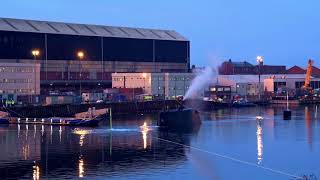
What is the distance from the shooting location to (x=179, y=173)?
47.9 feet

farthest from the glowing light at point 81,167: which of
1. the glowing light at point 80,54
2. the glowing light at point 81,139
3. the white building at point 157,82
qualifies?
the white building at point 157,82

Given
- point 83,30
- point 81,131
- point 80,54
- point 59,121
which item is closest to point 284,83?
point 83,30

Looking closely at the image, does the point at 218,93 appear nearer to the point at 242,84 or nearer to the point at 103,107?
the point at 242,84

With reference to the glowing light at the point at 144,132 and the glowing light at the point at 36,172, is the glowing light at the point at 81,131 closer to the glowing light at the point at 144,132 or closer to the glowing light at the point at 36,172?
the glowing light at the point at 144,132

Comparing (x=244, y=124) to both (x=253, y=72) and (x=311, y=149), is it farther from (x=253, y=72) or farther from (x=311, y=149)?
(x=253, y=72)

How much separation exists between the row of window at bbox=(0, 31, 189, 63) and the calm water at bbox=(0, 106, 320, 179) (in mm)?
18366

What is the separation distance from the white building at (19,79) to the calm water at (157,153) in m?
12.3

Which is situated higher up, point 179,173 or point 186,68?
point 186,68

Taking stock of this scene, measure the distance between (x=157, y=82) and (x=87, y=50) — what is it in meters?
6.13

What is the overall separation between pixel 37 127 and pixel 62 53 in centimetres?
1978

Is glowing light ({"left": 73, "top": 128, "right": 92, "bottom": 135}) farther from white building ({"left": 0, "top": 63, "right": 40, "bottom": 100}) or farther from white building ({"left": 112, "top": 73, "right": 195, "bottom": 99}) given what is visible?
white building ({"left": 112, "top": 73, "right": 195, "bottom": 99})

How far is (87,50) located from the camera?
47.7m

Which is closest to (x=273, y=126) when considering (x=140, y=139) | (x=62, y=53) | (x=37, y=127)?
(x=140, y=139)

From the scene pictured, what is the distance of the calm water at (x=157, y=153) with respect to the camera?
14.6 metres
